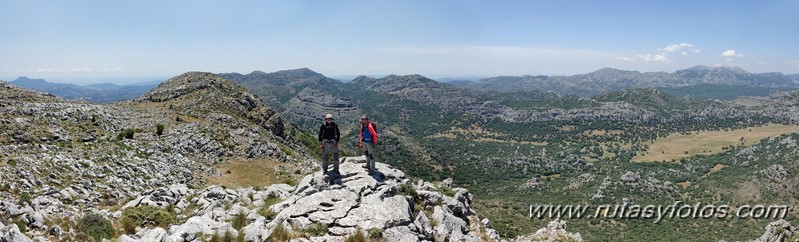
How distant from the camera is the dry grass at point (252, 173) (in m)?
33.5

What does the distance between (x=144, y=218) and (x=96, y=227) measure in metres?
2.00

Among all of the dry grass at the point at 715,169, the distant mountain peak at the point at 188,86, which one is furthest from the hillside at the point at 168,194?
the dry grass at the point at 715,169

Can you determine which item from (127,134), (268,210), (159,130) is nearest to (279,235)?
(268,210)

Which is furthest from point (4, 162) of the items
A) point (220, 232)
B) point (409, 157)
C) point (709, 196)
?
point (409, 157)

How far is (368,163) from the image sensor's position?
20391mm

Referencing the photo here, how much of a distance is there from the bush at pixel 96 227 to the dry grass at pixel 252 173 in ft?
53.1

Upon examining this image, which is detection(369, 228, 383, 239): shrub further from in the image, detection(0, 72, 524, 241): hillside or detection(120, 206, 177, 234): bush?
detection(120, 206, 177, 234): bush

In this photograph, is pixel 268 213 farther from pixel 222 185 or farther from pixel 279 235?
pixel 222 185

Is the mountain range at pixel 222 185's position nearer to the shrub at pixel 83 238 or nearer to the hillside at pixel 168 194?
the hillside at pixel 168 194

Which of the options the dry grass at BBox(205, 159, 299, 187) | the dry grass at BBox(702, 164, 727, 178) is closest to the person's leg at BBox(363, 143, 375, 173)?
the dry grass at BBox(205, 159, 299, 187)

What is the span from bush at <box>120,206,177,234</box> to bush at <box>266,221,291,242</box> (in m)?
7.10

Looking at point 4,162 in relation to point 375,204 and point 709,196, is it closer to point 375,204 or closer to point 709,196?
point 375,204

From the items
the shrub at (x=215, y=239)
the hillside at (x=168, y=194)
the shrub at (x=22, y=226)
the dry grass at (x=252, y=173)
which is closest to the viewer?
the shrub at (x=215, y=239)

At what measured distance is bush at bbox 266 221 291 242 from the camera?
12632mm
